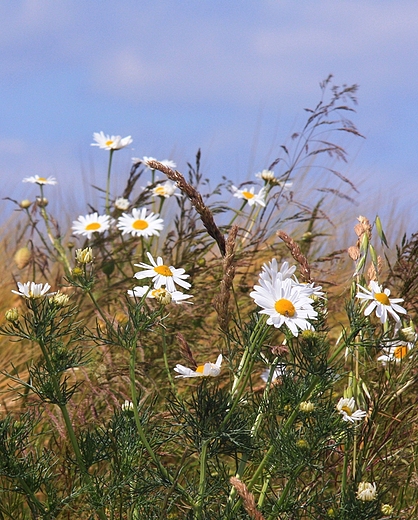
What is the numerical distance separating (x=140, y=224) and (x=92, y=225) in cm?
35

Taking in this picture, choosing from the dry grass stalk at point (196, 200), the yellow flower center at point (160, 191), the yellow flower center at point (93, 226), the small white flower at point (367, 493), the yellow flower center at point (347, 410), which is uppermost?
the dry grass stalk at point (196, 200)

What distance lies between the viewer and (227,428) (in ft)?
6.01

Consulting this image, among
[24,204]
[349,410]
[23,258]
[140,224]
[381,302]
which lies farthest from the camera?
[24,204]

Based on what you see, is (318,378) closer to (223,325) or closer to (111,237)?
(223,325)

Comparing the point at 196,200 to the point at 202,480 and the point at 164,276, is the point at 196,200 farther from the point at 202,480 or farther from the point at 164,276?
the point at 202,480

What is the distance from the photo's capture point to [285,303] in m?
1.80

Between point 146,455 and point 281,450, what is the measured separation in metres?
0.49

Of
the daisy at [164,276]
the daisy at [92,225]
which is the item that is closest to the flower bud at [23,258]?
the daisy at [92,225]

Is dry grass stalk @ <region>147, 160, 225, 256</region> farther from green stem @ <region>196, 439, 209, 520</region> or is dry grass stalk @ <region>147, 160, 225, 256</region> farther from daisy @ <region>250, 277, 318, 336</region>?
green stem @ <region>196, 439, 209, 520</region>

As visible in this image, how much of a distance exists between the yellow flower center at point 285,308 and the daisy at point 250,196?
2.17m

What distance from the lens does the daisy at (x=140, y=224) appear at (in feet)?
11.6

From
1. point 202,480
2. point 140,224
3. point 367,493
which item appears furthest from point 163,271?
point 140,224

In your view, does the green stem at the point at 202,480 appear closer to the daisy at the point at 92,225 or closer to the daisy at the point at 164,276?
the daisy at the point at 164,276

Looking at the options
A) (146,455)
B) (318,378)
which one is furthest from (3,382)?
(318,378)
